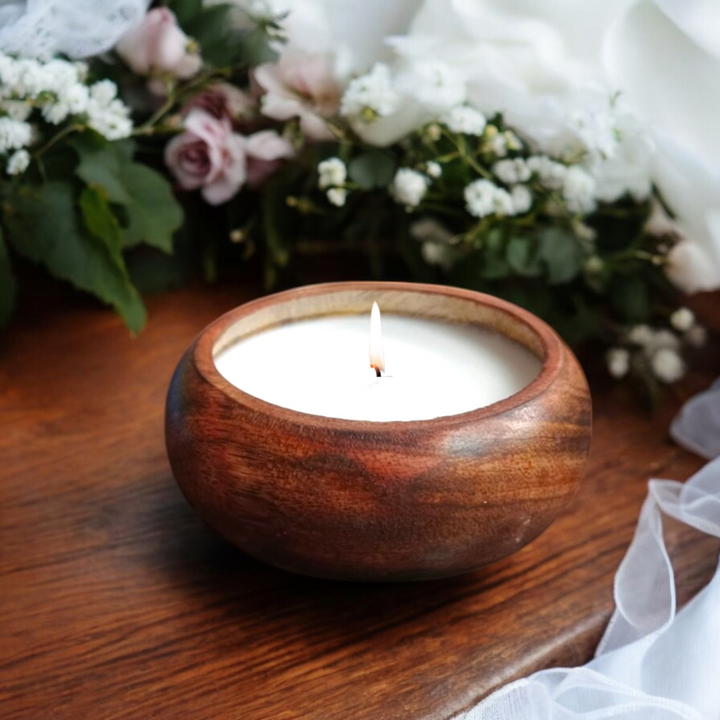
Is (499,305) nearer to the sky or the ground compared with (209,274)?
nearer to the sky

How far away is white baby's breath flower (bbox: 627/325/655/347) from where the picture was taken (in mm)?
688

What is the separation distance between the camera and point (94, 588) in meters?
0.44

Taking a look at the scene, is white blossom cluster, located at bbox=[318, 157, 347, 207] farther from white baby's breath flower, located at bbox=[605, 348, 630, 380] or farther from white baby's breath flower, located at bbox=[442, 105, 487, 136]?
white baby's breath flower, located at bbox=[605, 348, 630, 380]

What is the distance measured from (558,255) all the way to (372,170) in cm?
16

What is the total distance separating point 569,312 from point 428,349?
0.96 feet

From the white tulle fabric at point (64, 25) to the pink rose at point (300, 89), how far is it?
11 cm

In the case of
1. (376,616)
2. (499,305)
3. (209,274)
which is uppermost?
(499,305)

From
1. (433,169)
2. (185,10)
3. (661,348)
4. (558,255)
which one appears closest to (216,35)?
(185,10)

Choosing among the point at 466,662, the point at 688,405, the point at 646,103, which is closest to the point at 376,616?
the point at 466,662

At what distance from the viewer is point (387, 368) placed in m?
0.47

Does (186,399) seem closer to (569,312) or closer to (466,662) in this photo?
(466,662)

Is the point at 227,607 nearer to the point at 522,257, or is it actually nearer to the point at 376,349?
the point at 376,349

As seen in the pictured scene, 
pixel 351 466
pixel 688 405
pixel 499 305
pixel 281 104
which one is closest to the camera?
pixel 351 466

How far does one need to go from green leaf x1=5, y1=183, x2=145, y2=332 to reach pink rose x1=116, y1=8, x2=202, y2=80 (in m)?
0.15
